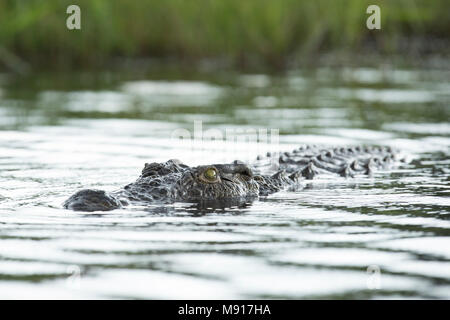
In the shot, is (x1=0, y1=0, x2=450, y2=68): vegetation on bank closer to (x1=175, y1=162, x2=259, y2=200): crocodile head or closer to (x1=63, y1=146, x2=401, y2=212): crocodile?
(x1=63, y1=146, x2=401, y2=212): crocodile

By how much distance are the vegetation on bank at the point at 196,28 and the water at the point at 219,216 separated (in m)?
3.88

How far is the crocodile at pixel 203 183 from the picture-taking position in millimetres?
6812

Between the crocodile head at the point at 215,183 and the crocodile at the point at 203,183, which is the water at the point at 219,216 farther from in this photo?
the crocodile head at the point at 215,183

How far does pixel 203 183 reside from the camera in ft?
24.3

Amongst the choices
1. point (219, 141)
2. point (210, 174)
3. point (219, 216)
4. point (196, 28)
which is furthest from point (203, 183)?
point (196, 28)

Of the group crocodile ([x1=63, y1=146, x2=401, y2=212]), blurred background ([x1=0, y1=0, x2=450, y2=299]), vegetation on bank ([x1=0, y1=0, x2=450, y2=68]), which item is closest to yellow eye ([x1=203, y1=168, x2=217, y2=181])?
crocodile ([x1=63, y1=146, x2=401, y2=212])

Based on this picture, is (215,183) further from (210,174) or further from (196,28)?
(196,28)

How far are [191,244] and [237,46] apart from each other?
46.2 ft

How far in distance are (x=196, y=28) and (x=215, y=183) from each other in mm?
12918

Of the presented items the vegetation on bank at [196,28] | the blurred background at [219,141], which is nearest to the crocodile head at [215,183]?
the blurred background at [219,141]

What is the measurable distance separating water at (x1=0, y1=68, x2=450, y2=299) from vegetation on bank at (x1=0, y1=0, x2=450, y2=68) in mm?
3876

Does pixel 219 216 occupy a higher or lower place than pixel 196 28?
lower

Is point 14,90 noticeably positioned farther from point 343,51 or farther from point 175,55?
point 343,51
